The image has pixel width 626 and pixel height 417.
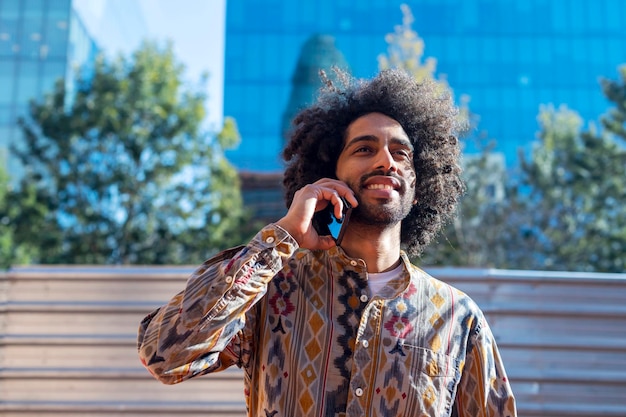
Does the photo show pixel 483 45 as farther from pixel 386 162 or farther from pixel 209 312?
pixel 209 312

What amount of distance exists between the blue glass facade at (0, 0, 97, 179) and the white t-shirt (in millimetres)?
47691

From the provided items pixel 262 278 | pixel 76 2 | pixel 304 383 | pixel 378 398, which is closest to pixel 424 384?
pixel 378 398

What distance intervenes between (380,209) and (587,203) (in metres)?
18.5

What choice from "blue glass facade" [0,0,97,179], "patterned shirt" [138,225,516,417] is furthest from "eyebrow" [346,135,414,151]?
"blue glass facade" [0,0,97,179]

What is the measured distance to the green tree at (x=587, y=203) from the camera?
18344 millimetres

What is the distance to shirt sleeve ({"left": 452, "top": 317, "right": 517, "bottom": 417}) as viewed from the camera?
2.26 meters

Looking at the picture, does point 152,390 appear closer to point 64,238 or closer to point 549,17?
point 64,238

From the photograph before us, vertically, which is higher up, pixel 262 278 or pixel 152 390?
pixel 262 278

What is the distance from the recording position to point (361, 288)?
2314mm

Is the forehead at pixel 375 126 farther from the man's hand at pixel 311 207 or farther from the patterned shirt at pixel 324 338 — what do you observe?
the patterned shirt at pixel 324 338

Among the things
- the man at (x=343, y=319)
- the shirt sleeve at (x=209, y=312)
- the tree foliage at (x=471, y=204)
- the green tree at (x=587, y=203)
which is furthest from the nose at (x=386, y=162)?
the green tree at (x=587, y=203)

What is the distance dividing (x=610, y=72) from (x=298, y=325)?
54007 mm

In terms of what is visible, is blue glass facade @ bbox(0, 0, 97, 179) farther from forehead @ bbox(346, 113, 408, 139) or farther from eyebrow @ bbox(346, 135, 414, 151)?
eyebrow @ bbox(346, 135, 414, 151)

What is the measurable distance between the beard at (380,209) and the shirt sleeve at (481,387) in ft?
1.40
